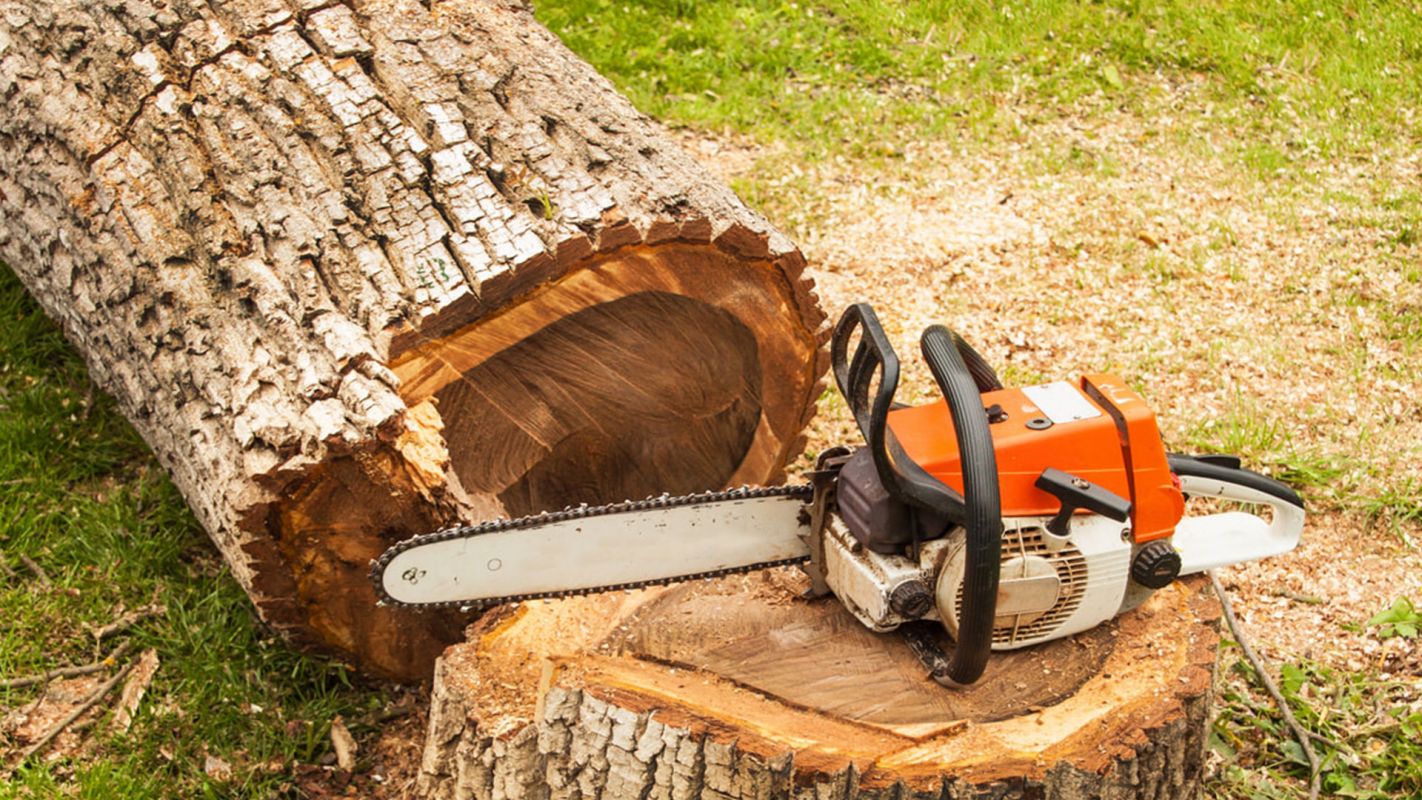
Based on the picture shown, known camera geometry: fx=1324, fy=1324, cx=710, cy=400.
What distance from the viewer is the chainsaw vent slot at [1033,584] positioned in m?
2.19

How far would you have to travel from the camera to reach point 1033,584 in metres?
2.21

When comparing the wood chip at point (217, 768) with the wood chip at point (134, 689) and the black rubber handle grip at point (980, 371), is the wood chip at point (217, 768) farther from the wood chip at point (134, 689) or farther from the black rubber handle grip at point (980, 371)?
the black rubber handle grip at point (980, 371)

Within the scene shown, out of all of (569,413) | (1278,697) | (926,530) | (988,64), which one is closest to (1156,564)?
(926,530)

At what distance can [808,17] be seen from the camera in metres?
5.73

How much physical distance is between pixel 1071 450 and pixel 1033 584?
0.23 metres

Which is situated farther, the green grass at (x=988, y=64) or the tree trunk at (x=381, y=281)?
the green grass at (x=988, y=64)

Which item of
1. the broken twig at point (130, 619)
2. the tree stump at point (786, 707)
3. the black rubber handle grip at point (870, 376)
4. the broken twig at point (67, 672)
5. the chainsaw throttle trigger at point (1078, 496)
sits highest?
the black rubber handle grip at point (870, 376)

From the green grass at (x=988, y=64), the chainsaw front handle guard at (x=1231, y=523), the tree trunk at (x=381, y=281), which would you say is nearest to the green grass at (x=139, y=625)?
the tree trunk at (x=381, y=281)

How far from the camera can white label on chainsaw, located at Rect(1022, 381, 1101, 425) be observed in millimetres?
2242

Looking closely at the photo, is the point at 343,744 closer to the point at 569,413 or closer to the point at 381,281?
the point at 569,413

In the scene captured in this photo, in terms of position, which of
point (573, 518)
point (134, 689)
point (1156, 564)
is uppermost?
point (573, 518)

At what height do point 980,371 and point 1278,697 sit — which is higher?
point 980,371

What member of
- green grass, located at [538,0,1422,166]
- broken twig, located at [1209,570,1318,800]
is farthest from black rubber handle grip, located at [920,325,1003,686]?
green grass, located at [538,0,1422,166]

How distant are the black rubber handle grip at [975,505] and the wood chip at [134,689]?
1.79m
